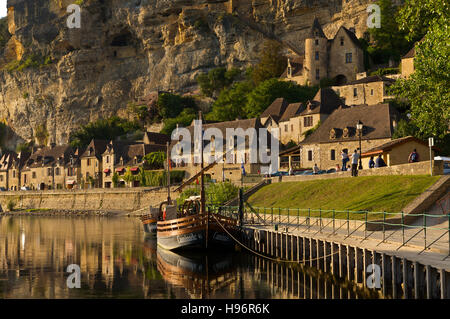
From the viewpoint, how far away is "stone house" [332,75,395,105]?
289 ft

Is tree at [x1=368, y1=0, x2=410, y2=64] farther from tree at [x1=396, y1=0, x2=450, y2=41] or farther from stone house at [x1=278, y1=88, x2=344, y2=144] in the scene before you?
tree at [x1=396, y1=0, x2=450, y2=41]

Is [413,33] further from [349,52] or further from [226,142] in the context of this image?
[349,52]

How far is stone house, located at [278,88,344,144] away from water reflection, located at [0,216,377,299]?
42.1 metres

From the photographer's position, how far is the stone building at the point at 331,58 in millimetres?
103562

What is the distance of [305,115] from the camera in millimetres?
86312

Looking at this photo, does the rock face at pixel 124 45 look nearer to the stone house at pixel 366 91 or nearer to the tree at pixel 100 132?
the tree at pixel 100 132

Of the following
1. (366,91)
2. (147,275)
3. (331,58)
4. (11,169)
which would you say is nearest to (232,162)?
(366,91)

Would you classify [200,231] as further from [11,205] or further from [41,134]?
[41,134]

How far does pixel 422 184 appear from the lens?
37.4 metres

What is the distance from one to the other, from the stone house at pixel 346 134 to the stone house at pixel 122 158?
3734cm

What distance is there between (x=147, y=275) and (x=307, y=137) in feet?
152

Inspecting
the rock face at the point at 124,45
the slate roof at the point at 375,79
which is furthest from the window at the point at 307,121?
the rock face at the point at 124,45
